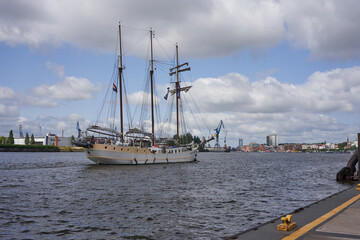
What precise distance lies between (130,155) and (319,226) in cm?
5477

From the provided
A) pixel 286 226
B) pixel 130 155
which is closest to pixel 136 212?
pixel 286 226

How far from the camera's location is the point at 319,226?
898 cm

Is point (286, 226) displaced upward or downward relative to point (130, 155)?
upward

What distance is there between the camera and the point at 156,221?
14992mm

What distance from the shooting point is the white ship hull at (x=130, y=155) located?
2274 inches

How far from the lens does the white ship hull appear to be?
57.8m

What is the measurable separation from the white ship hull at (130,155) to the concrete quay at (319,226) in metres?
49.8

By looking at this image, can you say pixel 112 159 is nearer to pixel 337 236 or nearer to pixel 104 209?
pixel 104 209

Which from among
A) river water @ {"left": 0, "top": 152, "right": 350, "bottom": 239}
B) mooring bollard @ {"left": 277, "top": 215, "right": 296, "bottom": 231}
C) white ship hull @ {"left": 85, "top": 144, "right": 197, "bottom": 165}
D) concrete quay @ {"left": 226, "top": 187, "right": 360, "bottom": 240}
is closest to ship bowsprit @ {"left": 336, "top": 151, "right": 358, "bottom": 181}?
river water @ {"left": 0, "top": 152, "right": 350, "bottom": 239}

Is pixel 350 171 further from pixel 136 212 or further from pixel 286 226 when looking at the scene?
pixel 286 226

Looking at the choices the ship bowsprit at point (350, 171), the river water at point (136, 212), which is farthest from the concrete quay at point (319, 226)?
the ship bowsprit at point (350, 171)

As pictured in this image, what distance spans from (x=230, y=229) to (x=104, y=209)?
26.1 feet

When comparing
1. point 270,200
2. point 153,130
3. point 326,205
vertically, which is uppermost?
point 153,130

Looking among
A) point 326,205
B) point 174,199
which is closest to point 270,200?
point 174,199
